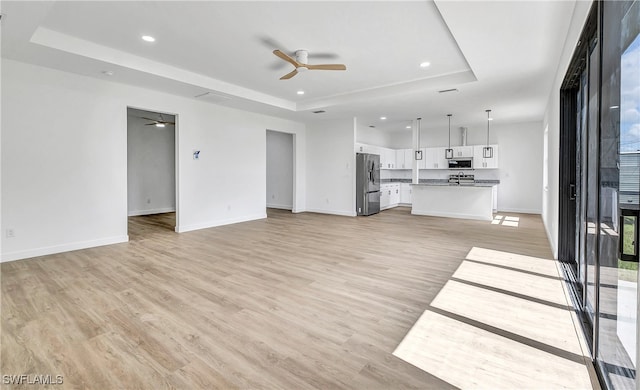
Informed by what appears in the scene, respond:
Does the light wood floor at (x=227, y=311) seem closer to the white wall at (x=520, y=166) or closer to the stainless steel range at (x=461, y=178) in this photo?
the white wall at (x=520, y=166)

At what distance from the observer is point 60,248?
4.46 m

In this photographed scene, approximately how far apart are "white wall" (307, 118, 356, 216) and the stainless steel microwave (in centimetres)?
353

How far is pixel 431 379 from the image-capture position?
170 centimetres

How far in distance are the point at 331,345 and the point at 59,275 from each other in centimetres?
337

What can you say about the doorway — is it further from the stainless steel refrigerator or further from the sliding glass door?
the sliding glass door

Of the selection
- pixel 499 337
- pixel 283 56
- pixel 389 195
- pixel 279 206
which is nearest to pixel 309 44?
pixel 283 56

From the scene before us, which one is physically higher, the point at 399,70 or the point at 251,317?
the point at 399,70

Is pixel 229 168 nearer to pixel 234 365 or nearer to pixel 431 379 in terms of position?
pixel 234 365

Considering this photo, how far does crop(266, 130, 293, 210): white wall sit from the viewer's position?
979 centimetres

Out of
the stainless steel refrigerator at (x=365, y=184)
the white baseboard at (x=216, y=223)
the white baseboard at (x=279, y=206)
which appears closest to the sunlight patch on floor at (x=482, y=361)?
the white baseboard at (x=216, y=223)

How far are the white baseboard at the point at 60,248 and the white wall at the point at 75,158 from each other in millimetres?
14

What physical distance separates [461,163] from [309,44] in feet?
23.4

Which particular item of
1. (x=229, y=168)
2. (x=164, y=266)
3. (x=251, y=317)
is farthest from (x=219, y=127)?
(x=251, y=317)

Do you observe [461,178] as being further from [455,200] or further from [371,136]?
[371,136]
